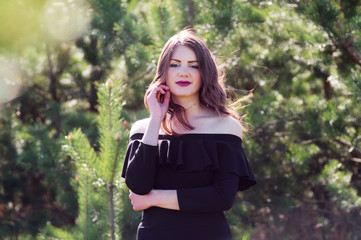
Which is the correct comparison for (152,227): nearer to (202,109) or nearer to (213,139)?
(213,139)

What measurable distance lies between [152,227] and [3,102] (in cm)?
271

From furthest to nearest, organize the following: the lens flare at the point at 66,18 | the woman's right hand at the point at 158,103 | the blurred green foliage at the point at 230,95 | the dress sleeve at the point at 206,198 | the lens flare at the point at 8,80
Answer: the lens flare at the point at 8,80
the lens flare at the point at 66,18
the blurred green foliage at the point at 230,95
the woman's right hand at the point at 158,103
the dress sleeve at the point at 206,198

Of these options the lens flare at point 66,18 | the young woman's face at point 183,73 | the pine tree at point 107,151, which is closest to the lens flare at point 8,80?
the lens flare at point 66,18

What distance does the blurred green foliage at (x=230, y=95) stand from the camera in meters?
2.52

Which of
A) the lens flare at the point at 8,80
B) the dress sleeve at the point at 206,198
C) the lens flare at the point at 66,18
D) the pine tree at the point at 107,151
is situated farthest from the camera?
the lens flare at the point at 8,80

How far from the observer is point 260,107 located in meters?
3.17

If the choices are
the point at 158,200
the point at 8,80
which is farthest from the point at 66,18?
the point at 158,200

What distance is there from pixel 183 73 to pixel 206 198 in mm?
512

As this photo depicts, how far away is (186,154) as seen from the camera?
1.65 metres

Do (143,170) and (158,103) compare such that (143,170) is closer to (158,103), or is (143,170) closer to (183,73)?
(158,103)

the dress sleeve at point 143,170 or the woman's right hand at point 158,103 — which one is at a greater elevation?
the woman's right hand at point 158,103

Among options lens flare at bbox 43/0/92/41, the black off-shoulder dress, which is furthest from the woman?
lens flare at bbox 43/0/92/41

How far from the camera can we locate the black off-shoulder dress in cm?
158

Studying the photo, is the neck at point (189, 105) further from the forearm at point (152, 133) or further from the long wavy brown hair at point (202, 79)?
the forearm at point (152, 133)
